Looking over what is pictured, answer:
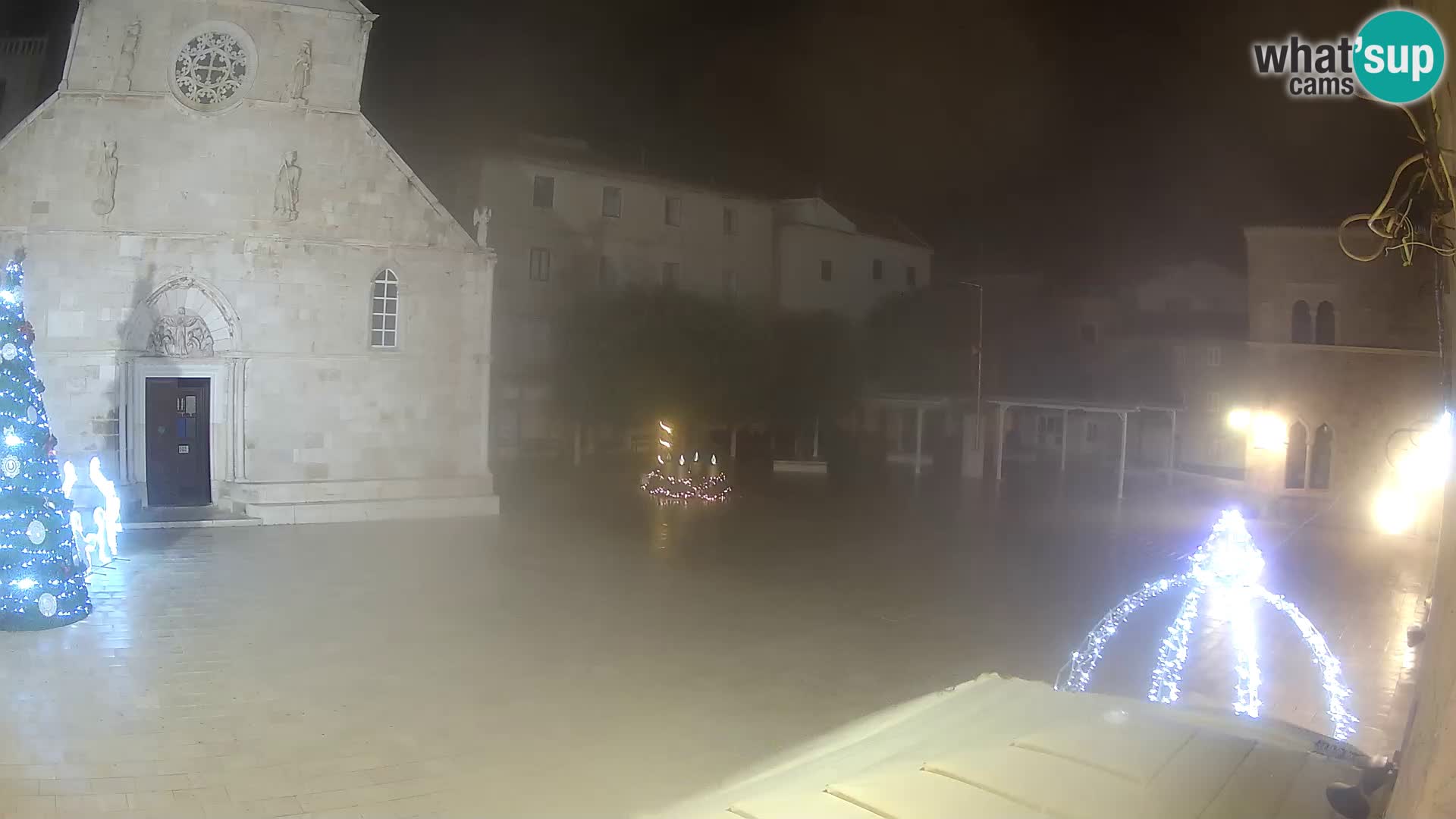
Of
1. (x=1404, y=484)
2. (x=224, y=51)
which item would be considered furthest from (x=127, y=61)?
(x=1404, y=484)

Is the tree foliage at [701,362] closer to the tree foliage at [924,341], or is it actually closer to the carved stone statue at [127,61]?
the tree foliage at [924,341]

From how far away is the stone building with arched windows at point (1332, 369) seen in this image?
19.8 metres

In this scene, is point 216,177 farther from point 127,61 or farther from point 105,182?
point 127,61

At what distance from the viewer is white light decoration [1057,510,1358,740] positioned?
29.8ft

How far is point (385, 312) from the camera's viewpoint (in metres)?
18.2

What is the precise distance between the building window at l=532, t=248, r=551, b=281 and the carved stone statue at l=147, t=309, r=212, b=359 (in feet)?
40.3

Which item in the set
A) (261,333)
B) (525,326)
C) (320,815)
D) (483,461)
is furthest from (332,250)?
(320,815)

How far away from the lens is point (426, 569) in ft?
44.5

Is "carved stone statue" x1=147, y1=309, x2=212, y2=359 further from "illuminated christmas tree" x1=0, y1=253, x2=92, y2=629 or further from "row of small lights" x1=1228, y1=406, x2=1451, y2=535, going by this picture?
"row of small lights" x1=1228, y1=406, x2=1451, y2=535

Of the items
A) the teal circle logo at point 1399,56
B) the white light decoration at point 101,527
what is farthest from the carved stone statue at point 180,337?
the teal circle logo at point 1399,56

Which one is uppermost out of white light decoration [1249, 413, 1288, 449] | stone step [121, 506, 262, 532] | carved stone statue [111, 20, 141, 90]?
carved stone statue [111, 20, 141, 90]

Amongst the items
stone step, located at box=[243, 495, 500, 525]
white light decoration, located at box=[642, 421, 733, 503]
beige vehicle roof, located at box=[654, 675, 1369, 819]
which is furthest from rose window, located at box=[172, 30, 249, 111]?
beige vehicle roof, located at box=[654, 675, 1369, 819]

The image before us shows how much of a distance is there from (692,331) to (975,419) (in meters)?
8.95

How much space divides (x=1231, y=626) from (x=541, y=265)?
70.2 ft
